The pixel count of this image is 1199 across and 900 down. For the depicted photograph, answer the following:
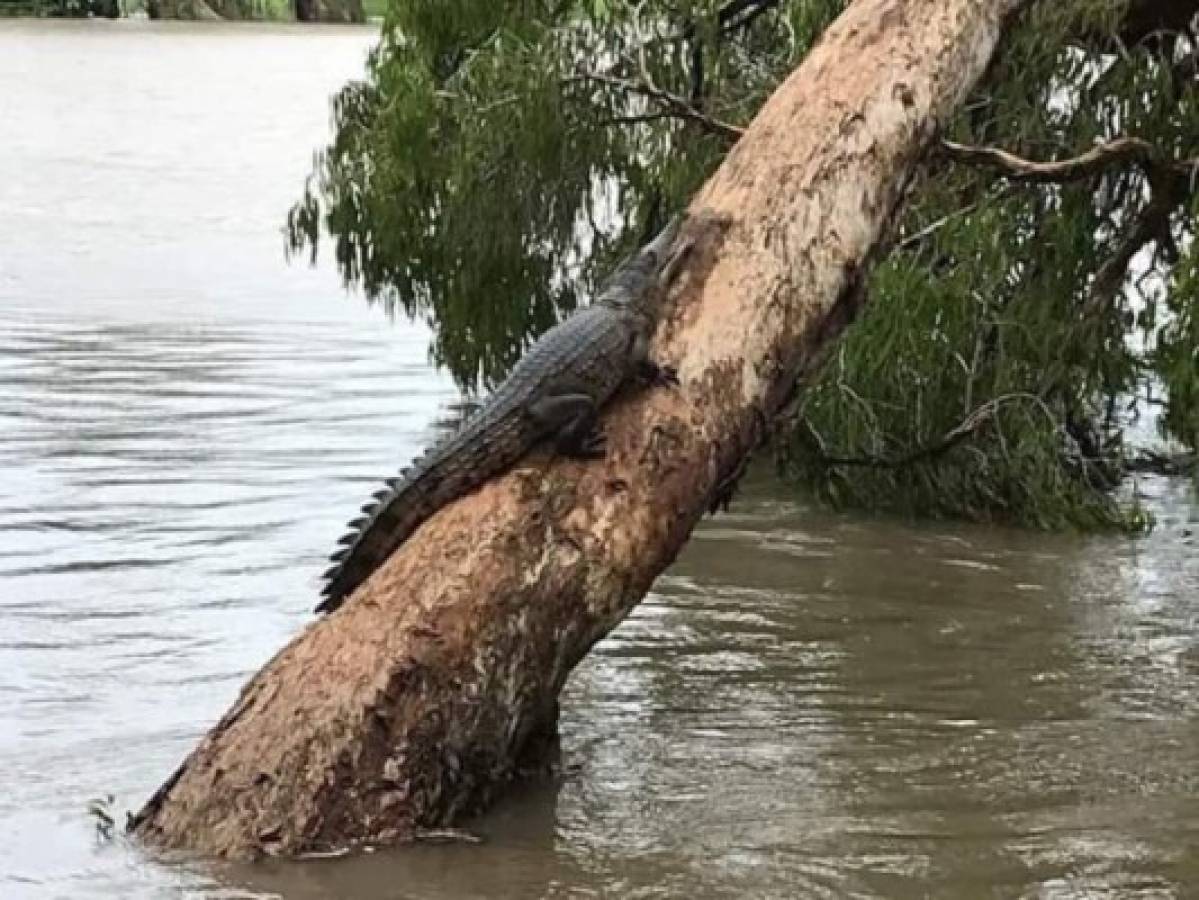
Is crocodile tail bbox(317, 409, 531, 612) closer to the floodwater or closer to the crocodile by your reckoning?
the crocodile

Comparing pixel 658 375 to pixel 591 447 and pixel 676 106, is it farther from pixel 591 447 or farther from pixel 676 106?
pixel 676 106

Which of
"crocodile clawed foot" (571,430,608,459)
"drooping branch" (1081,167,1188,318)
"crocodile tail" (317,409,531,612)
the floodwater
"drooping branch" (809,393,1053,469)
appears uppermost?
"drooping branch" (1081,167,1188,318)

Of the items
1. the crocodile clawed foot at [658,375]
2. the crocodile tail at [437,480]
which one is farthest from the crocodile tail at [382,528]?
the crocodile clawed foot at [658,375]

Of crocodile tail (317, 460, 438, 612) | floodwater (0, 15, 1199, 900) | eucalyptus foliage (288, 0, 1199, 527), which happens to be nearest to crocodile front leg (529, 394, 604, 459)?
crocodile tail (317, 460, 438, 612)

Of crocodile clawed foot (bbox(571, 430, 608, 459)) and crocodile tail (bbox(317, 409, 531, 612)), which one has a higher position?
crocodile clawed foot (bbox(571, 430, 608, 459))

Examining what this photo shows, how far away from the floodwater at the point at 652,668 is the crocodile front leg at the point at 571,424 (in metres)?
1.03

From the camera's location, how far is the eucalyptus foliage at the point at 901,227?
10219 millimetres

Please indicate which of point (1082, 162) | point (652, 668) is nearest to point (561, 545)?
point (652, 668)

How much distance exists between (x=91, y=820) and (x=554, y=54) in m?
5.71

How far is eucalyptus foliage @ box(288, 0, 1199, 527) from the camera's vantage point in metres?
10.2

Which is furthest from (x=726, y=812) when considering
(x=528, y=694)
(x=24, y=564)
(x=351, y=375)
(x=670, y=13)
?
(x=351, y=375)

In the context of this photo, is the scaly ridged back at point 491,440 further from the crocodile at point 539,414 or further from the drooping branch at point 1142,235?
the drooping branch at point 1142,235

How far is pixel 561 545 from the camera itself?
20.5 feet

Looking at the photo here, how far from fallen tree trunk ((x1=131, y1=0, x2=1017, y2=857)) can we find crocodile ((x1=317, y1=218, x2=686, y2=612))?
0.20 ft
